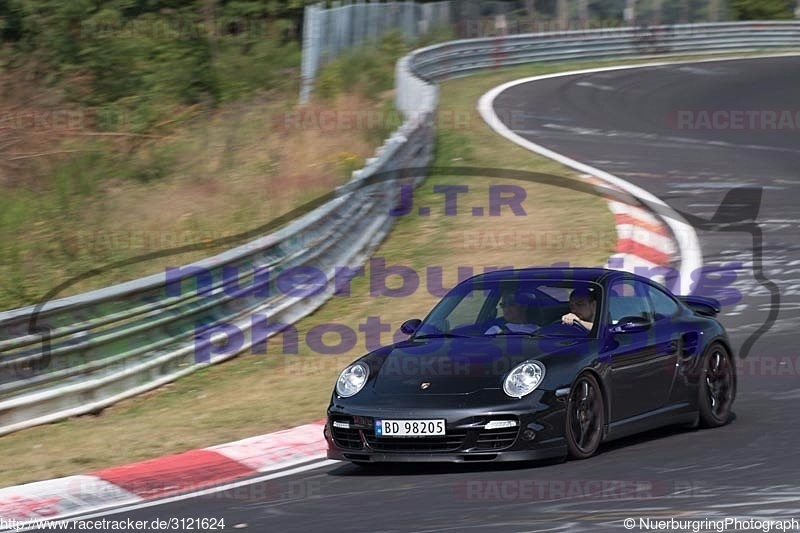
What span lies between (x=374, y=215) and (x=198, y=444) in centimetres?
659

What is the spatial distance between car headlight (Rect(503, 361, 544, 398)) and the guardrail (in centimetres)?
410

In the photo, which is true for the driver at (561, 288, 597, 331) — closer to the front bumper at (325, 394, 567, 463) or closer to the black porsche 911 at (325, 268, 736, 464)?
the black porsche 911 at (325, 268, 736, 464)

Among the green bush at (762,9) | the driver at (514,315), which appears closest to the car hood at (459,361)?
the driver at (514,315)

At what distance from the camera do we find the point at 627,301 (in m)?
8.73

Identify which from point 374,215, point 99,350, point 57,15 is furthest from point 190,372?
point 57,15

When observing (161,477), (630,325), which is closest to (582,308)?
(630,325)

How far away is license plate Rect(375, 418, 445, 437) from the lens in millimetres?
7457

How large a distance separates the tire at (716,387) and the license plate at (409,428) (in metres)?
2.18

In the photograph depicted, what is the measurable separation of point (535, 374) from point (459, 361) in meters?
0.53

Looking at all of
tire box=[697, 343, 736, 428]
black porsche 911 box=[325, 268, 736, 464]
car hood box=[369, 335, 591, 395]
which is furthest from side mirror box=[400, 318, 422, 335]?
tire box=[697, 343, 736, 428]

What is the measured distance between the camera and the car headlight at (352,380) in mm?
8000

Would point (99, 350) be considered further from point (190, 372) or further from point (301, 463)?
point (301, 463)

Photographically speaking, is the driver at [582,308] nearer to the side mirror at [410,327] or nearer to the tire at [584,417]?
the tire at [584,417]

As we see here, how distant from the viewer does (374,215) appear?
603 inches
